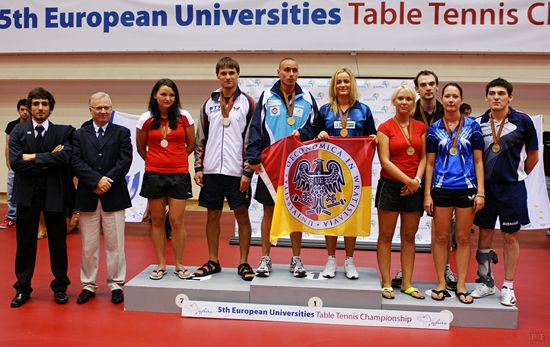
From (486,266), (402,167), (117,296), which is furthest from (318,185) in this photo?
(117,296)

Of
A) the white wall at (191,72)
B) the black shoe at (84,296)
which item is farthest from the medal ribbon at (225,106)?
the white wall at (191,72)

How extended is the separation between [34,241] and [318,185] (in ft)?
7.18

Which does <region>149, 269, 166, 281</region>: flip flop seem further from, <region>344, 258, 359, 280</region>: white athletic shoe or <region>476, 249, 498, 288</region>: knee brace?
<region>476, 249, 498, 288</region>: knee brace

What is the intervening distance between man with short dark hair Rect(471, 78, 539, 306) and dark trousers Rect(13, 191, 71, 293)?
3062mm

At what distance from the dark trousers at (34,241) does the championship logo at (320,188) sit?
1.74 m

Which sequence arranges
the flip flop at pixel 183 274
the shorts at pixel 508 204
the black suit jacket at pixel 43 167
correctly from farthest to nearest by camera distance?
1. the flip flop at pixel 183 274
2. the black suit jacket at pixel 43 167
3. the shorts at pixel 508 204

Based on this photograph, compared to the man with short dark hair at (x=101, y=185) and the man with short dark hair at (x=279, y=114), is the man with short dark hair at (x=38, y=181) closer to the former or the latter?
the man with short dark hair at (x=101, y=185)

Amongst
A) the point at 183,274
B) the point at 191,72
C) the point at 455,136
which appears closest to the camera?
the point at 455,136

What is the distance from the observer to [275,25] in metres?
7.85

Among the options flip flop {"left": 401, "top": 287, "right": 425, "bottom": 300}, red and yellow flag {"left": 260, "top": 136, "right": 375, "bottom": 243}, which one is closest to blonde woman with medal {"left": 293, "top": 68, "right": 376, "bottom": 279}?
red and yellow flag {"left": 260, "top": 136, "right": 375, "bottom": 243}

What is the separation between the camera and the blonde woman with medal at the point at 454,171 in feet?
11.0

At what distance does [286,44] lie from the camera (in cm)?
787

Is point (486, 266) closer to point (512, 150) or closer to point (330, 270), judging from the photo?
point (512, 150)

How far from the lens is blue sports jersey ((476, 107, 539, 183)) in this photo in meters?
3.45
